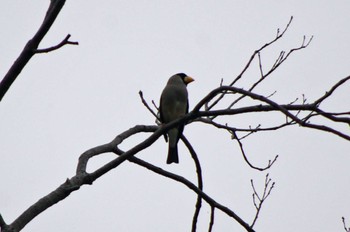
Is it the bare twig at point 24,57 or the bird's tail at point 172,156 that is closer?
the bare twig at point 24,57

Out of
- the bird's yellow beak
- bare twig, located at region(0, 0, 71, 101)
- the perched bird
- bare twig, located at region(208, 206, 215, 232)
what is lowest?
bare twig, located at region(208, 206, 215, 232)

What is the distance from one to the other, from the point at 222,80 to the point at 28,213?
1821mm

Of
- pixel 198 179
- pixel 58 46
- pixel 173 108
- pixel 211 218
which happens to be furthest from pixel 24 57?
pixel 173 108

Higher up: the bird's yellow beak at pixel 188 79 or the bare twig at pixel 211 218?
the bird's yellow beak at pixel 188 79

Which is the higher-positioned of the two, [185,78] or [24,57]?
[185,78]

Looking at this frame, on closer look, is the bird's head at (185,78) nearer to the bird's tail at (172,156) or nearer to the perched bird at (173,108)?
the perched bird at (173,108)

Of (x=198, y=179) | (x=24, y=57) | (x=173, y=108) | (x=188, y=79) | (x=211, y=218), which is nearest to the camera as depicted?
(x=24, y=57)

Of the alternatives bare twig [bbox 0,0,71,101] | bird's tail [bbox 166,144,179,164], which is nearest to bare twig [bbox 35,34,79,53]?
bare twig [bbox 0,0,71,101]

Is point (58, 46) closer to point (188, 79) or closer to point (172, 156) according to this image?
point (172, 156)

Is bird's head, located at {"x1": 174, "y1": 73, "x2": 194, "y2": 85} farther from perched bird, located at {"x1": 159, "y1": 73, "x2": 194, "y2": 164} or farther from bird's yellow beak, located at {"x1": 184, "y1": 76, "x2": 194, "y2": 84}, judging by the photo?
perched bird, located at {"x1": 159, "y1": 73, "x2": 194, "y2": 164}

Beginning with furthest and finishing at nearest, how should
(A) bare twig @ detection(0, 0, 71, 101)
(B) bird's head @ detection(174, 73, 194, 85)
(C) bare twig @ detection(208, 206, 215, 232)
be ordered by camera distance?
(B) bird's head @ detection(174, 73, 194, 85) → (C) bare twig @ detection(208, 206, 215, 232) → (A) bare twig @ detection(0, 0, 71, 101)

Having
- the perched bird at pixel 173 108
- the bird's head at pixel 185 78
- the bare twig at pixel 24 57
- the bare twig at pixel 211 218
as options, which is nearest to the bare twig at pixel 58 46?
the bare twig at pixel 24 57

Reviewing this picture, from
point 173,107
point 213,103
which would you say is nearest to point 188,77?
point 173,107

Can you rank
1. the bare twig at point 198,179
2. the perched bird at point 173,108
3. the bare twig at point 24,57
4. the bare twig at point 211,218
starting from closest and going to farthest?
1. the bare twig at point 24,57
2. the bare twig at point 211,218
3. the bare twig at point 198,179
4. the perched bird at point 173,108
